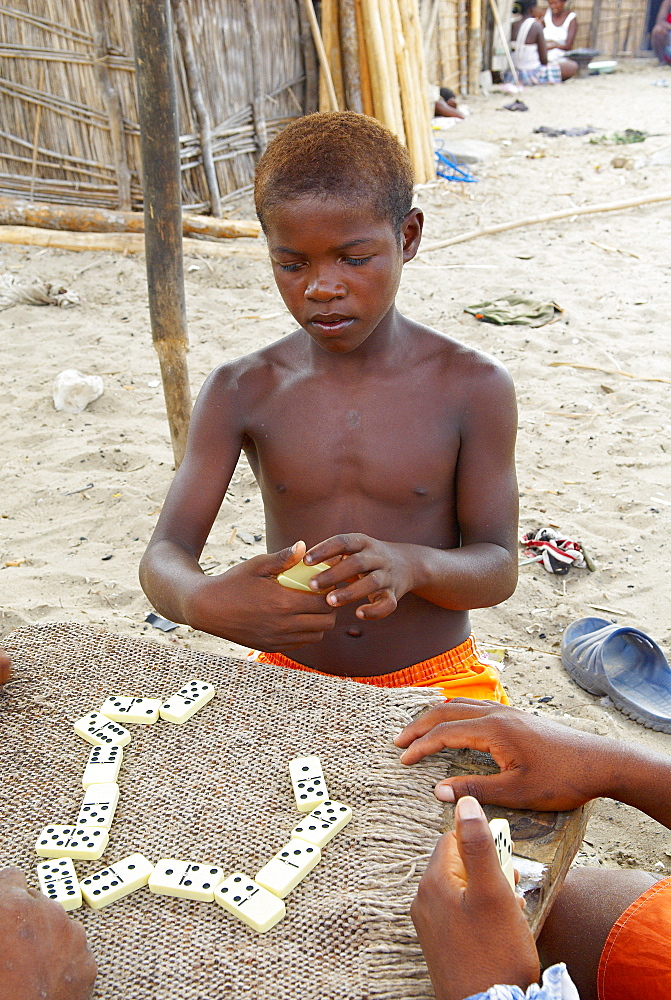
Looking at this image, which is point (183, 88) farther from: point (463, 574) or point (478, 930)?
point (478, 930)

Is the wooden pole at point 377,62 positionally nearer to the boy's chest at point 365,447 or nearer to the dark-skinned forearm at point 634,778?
the boy's chest at point 365,447

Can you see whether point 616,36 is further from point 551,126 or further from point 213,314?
point 213,314

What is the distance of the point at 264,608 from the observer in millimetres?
1789

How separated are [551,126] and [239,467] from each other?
9.25 m

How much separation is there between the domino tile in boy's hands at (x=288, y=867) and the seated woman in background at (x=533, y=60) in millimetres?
15785

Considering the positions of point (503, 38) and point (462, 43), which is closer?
point (462, 43)

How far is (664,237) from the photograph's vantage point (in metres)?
7.37

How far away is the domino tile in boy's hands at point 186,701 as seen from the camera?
172 centimetres

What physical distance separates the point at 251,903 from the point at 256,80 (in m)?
7.82

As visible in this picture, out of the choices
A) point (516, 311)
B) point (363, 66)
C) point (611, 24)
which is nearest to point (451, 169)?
point (363, 66)

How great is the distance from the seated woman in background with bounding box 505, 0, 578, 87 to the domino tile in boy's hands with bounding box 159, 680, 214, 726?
50.7ft

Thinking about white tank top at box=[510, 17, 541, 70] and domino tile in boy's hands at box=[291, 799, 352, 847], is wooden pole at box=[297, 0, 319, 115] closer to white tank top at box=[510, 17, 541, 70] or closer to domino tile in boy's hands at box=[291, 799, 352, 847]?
white tank top at box=[510, 17, 541, 70]

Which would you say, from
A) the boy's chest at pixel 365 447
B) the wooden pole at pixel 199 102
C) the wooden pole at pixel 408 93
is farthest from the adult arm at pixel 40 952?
the wooden pole at pixel 408 93

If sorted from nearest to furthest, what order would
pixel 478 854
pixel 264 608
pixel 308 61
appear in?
1. pixel 478 854
2. pixel 264 608
3. pixel 308 61
